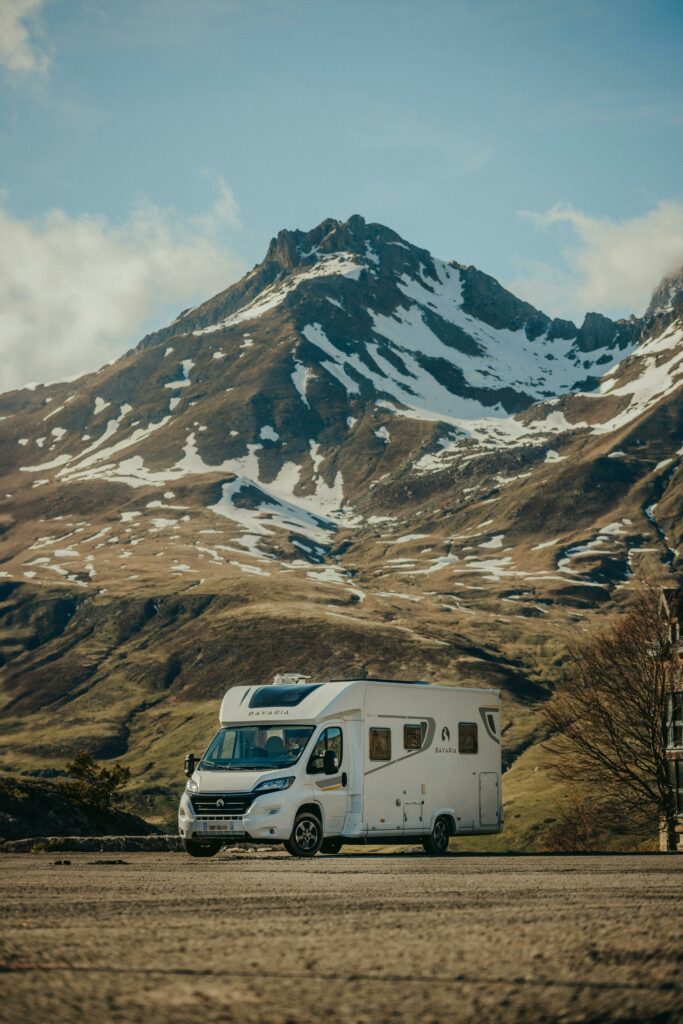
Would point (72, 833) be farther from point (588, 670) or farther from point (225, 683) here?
point (225, 683)

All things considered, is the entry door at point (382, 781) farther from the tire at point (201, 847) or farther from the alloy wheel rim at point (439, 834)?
the tire at point (201, 847)

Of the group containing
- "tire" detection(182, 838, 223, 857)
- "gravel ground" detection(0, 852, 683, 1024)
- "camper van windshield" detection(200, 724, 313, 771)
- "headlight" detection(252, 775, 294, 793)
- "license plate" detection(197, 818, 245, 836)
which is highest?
"camper van windshield" detection(200, 724, 313, 771)

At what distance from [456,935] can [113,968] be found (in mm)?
3247

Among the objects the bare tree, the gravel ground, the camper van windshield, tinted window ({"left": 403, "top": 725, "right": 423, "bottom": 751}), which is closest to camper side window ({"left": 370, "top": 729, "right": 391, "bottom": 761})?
tinted window ({"left": 403, "top": 725, "right": 423, "bottom": 751})

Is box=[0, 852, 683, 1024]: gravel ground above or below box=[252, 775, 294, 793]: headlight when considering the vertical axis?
below

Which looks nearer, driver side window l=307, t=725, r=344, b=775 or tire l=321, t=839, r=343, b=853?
driver side window l=307, t=725, r=344, b=775

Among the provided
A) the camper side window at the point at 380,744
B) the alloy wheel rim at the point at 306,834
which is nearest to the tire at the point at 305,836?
the alloy wheel rim at the point at 306,834

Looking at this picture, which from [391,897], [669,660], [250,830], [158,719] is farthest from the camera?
[158,719]

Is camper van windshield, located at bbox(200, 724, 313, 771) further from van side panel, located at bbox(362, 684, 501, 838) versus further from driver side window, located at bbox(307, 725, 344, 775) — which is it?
van side panel, located at bbox(362, 684, 501, 838)

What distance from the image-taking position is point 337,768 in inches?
1198

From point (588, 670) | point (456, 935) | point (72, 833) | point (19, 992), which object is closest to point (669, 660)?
point (588, 670)

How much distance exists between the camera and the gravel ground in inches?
292

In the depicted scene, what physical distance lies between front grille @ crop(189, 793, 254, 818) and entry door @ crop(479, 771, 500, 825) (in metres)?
9.64

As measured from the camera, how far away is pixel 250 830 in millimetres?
28219
